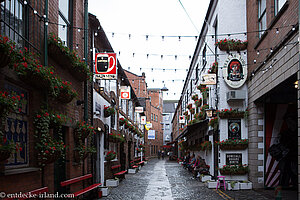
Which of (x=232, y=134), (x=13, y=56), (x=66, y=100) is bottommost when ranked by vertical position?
(x=232, y=134)

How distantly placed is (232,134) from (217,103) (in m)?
1.62

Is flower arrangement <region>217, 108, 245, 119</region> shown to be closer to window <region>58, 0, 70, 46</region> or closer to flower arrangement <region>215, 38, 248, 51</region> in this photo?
flower arrangement <region>215, 38, 248, 51</region>

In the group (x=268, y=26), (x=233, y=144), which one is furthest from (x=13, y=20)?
(x=233, y=144)

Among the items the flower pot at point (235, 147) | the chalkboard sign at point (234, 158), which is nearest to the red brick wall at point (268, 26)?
the flower pot at point (235, 147)

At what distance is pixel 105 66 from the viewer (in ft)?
37.7

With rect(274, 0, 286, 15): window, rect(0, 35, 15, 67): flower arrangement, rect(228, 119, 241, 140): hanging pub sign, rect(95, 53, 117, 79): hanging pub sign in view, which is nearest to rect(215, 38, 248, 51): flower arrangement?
rect(228, 119, 241, 140): hanging pub sign

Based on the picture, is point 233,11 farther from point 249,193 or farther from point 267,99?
point 249,193

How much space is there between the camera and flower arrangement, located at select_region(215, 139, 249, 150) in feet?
45.4

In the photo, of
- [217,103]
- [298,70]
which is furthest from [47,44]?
[217,103]

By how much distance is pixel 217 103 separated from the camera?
15070 millimetres

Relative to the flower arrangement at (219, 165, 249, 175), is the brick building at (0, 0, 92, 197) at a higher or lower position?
higher

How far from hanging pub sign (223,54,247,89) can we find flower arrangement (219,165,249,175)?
10.8 ft

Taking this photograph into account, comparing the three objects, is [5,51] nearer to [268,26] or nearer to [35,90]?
[35,90]

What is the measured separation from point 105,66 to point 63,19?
2.66 meters
